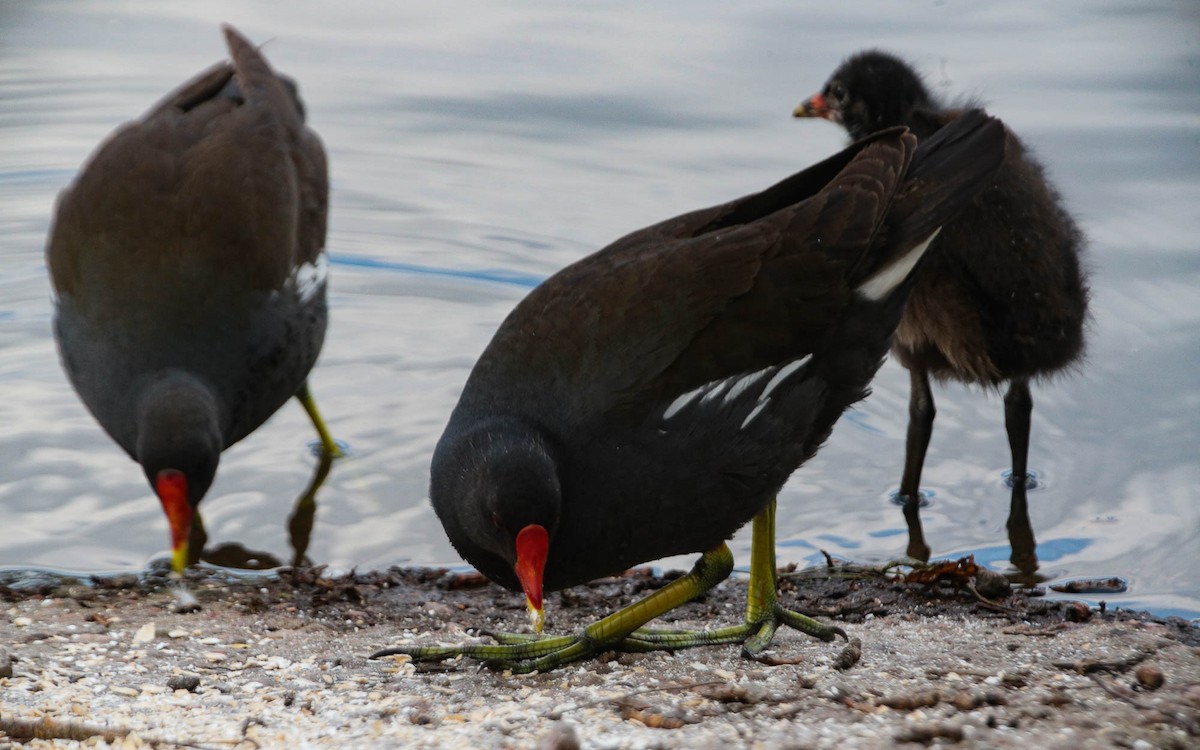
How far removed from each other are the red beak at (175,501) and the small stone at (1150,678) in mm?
2690

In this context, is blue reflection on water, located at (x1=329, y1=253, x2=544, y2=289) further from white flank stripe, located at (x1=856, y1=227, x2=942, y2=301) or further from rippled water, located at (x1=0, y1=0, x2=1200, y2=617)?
white flank stripe, located at (x1=856, y1=227, x2=942, y2=301)

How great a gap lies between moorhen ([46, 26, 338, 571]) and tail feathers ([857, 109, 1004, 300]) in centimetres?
209

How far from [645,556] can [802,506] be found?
199 centimetres

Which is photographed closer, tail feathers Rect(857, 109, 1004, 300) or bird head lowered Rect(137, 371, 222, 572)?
tail feathers Rect(857, 109, 1004, 300)

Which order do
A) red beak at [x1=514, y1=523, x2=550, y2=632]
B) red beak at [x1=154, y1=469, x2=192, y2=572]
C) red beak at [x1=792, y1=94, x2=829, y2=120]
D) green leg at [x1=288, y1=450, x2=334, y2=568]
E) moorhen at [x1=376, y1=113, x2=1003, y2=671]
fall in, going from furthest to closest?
red beak at [x1=792, y1=94, x2=829, y2=120] → green leg at [x1=288, y1=450, x2=334, y2=568] → red beak at [x1=154, y1=469, x2=192, y2=572] → moorhen at [x1=376, y1=113, x2=1003, y2=671] → red beak at [x1=514, y1=523, x2=550, y2=632]

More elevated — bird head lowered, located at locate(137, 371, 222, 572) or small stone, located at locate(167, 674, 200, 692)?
bird head lowered, located at locate(137, 371, 222, 572)

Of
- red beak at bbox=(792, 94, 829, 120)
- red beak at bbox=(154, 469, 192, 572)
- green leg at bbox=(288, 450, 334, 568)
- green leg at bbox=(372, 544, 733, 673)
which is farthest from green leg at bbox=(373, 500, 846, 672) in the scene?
red beak at bbox=(792, 94, 829, 120)

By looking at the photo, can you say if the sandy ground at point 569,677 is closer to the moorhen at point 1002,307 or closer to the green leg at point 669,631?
the green leg at point 669,631

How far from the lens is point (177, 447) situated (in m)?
4.14

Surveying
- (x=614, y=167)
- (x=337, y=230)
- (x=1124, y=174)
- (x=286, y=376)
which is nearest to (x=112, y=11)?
(x=337, y=230)

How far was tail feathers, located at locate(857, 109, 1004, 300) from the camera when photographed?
3758 mm

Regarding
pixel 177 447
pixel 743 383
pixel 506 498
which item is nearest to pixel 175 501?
pixel 177 447

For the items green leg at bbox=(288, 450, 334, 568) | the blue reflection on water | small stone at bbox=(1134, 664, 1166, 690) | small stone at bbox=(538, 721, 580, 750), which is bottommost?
green leg at bbox=(288, 450, 334, 568)

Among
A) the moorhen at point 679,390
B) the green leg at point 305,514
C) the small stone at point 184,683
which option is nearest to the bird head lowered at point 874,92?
the moorhen at point 679,390
